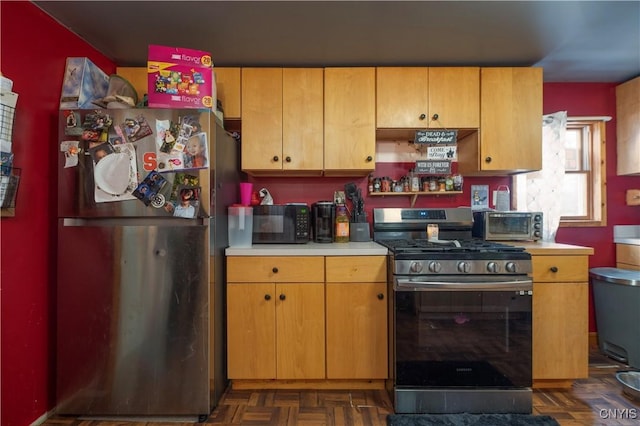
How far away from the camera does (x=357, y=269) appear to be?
196cm

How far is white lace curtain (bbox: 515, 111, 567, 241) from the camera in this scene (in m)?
2.48

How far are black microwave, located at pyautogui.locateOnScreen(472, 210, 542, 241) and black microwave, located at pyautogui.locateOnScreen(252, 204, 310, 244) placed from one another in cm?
132

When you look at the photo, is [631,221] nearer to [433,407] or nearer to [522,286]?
[522,286]

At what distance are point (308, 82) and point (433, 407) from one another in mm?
2159

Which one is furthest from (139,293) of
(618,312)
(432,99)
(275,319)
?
(618,312)

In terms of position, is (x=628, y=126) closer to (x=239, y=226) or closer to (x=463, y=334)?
(x=463, y=334)

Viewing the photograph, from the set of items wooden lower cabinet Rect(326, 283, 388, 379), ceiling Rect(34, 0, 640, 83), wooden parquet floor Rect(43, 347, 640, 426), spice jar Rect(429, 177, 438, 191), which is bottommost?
wooden parquet floor Rect(43, 347, 640, 426)

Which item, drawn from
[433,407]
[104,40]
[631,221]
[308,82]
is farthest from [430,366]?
[104,40]

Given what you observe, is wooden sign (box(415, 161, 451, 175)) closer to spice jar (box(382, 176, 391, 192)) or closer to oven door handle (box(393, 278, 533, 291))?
spice jar (box(382, 176, 391, 192))

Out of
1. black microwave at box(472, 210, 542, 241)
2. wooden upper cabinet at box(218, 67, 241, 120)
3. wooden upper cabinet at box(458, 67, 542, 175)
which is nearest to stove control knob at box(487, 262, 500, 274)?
black microwave at box(472, 210, 542, 241)

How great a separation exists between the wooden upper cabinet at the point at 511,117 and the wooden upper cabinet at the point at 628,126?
3.15ft

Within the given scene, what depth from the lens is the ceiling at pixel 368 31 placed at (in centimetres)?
170

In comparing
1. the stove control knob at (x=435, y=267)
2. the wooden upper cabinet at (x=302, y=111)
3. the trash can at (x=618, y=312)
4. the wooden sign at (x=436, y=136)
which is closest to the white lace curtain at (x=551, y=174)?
the trash can at (x=618, y=312)

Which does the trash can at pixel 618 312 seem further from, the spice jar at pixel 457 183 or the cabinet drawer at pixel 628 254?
the spice jar at pixel 457 183
